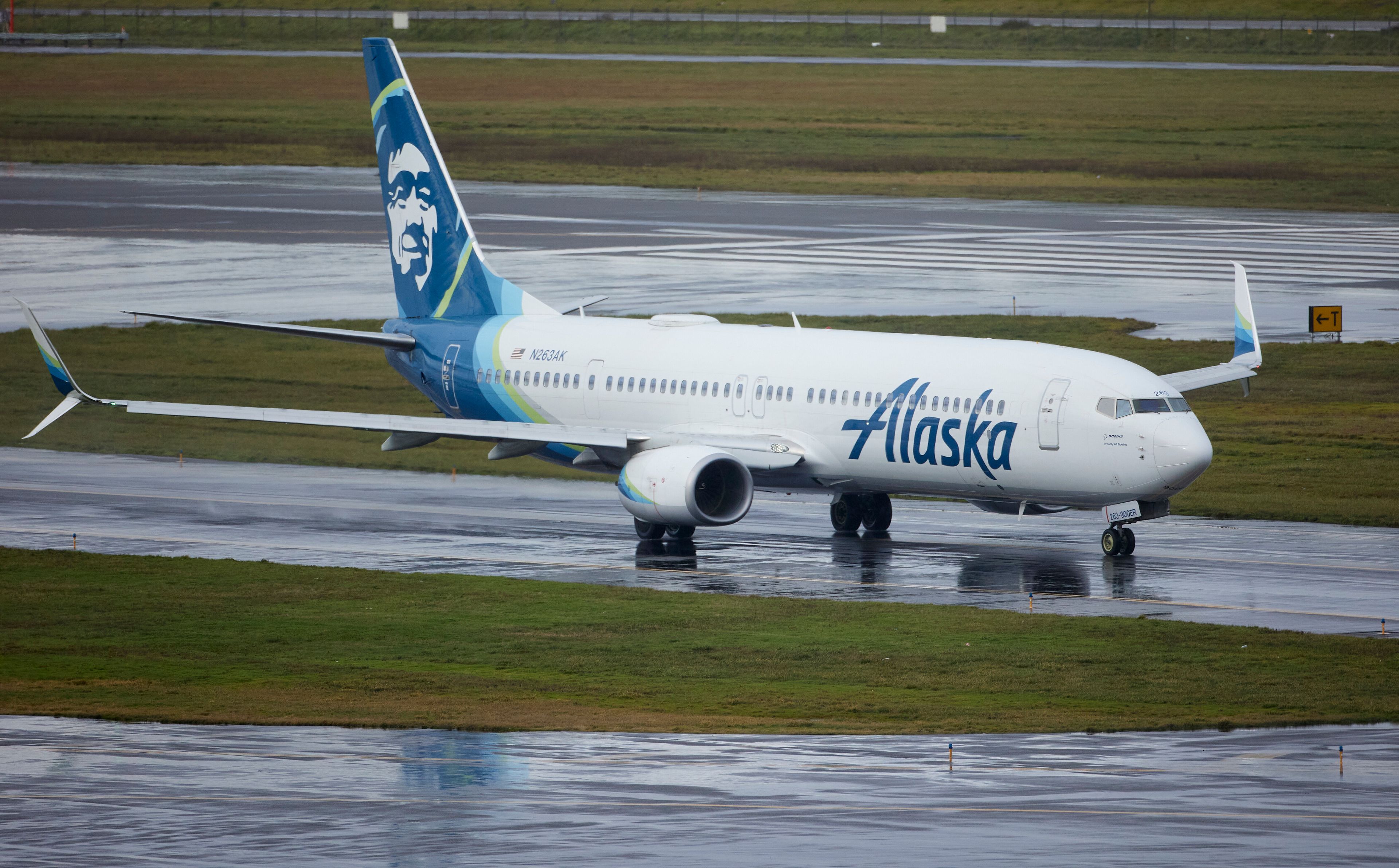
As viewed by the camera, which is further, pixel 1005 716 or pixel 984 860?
pixel 1005 716

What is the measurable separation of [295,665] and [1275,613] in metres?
15.2

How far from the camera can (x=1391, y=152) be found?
112 m

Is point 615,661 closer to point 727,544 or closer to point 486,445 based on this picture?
point 727,544

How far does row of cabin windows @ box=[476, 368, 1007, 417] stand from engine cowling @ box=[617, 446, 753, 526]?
5.84 ft

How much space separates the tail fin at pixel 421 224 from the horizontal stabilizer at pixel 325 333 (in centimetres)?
92

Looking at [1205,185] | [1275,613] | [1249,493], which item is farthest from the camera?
[1205,185]

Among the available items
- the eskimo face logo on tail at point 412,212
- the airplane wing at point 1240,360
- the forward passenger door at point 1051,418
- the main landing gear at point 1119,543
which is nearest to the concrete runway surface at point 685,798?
the forward passenger door at point 1051,418

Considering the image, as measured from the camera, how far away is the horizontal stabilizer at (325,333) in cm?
4350

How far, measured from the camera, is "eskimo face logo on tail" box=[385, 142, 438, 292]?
4978 cm

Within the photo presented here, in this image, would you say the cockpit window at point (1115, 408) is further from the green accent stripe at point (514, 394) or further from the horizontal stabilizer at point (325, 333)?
the horizontal stabilizer at point (325, 333)

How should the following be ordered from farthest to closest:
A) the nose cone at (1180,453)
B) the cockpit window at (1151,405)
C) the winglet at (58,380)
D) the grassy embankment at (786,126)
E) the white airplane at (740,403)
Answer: the grassy embankment at (786,126), the white airplane at (740,403), the cockpit window at (1151,405), the winglet at (58,380), the nose cone at (1180,453)

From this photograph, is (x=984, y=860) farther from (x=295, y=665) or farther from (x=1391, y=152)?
(x=1391, y=152)

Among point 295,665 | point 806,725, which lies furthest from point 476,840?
point 295,665

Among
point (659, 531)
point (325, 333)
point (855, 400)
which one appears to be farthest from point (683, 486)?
point (325, 333)
